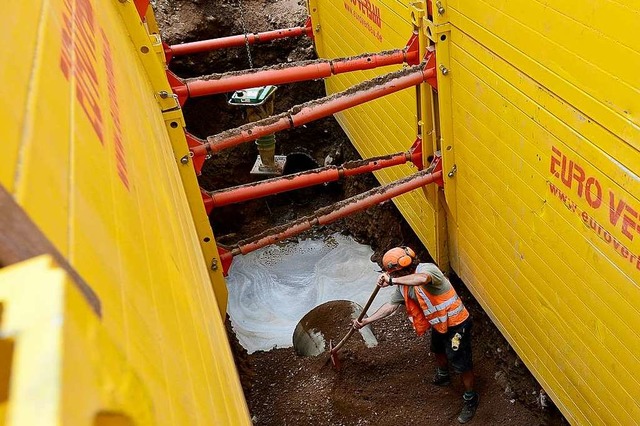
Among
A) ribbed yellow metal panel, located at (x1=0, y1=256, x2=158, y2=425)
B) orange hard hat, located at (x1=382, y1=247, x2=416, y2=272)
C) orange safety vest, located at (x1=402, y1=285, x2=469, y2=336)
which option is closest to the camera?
ribbed yellow metal panel, located at (x1=0, y1=256, x2=158, y2=425)

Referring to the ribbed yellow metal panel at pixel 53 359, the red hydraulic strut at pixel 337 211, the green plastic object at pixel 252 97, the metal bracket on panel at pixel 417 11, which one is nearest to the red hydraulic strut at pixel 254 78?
the metal bracket on panel at pixel 417 11

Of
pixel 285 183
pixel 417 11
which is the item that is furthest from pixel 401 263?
pixel 417 11

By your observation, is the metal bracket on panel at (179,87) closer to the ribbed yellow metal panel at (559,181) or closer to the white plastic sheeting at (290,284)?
the ribbed yellow metal panel at (559,181)

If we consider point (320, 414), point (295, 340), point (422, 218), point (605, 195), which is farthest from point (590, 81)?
point (295, 340)

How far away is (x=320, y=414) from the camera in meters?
5.04

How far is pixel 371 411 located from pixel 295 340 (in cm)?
128

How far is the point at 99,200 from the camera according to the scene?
0.99m

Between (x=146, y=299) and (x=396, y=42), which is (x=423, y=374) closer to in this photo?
(x=396, y=42)

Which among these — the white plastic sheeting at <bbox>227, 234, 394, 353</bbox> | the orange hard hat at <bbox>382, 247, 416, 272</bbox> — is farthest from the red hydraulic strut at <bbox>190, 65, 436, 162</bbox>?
the white plastic sheeting at <bbox>227, 234, 394, 353</bbox>

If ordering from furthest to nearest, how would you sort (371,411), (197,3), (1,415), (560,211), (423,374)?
1. (197,3)
2. (423,374)
3. (371,411)
4. (560,211)
5. (1,415)

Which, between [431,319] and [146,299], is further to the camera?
[431,319]

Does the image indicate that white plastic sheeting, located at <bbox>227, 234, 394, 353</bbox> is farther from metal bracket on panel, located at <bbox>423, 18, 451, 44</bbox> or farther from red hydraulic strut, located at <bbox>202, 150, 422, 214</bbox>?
metal bracket on panel, located at <bbox>423, 18, 451, 44</bbox>

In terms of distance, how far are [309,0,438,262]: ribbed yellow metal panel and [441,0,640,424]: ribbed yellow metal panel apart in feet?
2.82

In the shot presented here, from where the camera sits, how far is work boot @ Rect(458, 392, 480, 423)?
187 inches
